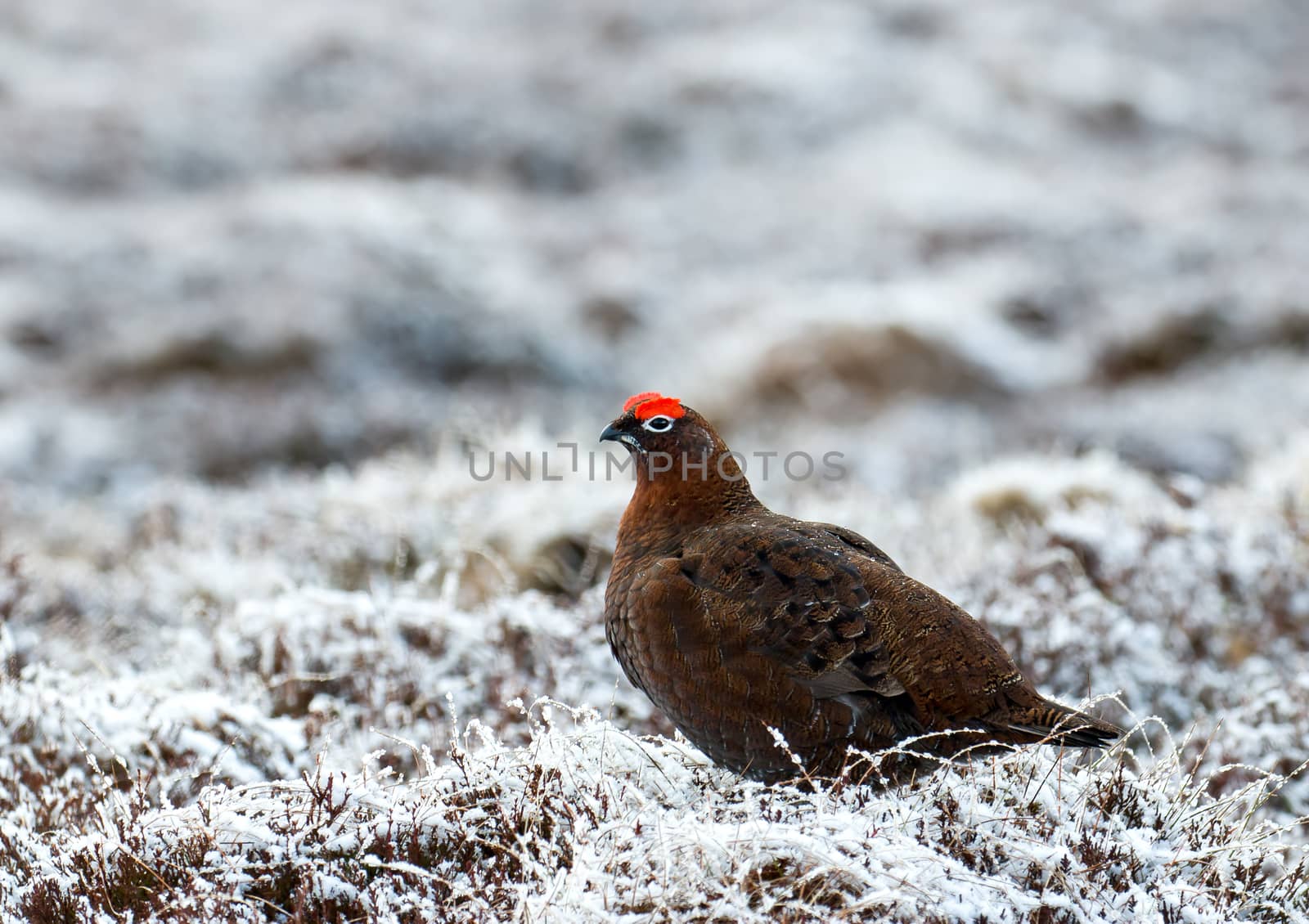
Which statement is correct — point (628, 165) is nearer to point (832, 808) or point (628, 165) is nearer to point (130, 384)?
point (130, 384)

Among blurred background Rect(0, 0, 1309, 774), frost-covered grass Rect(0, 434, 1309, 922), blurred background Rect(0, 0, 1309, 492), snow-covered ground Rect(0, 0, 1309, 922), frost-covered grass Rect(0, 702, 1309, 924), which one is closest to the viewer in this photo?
frost-covered grass Rect(0, 702, 1309, 924)

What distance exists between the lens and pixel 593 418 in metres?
14.2

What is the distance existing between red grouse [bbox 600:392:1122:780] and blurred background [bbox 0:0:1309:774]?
1925 millimetres

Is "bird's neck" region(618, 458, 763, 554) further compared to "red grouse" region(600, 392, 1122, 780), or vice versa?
"bird's neck" region(618, 458, 763, 554)

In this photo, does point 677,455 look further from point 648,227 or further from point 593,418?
point 648,227

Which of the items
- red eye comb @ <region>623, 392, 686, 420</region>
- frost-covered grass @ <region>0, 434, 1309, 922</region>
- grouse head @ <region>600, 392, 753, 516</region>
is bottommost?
frost-covered grass @ <region>0, 434, 1309, 922</region>

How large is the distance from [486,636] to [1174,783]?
325 centimetres

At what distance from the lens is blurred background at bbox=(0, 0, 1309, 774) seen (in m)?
7.01

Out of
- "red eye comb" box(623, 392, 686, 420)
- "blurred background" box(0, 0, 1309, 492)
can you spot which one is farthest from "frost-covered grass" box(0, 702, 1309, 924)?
"blurred background" box(0, 0, 1309, 492)

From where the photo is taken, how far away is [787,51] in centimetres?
2688

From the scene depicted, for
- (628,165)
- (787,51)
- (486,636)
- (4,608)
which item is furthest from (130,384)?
(787,51)

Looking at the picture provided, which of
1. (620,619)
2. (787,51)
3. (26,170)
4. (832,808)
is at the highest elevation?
(787,51)

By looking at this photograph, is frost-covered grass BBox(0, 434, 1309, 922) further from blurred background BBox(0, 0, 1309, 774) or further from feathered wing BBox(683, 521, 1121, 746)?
feathered wing BBox(683, 521, 1121, 746)

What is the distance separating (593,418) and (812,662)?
35.3ft
